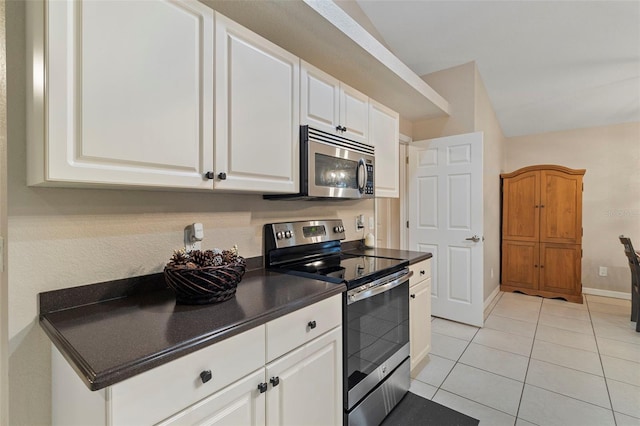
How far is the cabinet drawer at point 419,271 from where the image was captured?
2160 millimetres

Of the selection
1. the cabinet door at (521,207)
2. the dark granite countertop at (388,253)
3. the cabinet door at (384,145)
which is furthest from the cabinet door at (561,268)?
the cabinet door at (384,145)

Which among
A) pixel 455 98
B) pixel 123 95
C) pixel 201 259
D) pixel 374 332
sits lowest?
pixel 374 332

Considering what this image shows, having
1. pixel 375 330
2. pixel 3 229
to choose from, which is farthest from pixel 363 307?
pixel 3 229

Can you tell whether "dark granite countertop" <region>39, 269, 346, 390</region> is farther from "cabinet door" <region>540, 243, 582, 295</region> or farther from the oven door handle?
"cabinet door" <region>540, 243, 582, 295</region>

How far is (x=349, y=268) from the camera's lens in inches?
71.7

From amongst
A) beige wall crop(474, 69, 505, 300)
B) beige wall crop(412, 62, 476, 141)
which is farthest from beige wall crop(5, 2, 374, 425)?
beige wall crop(474, 69, 505, 300)

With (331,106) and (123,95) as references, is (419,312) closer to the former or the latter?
(331,106)

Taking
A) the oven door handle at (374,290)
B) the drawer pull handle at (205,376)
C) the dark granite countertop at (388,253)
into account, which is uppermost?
the dark granite countertop at (388,253)

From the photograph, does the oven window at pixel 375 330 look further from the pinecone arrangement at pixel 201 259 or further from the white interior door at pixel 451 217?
the white interior door at pixel 451 217

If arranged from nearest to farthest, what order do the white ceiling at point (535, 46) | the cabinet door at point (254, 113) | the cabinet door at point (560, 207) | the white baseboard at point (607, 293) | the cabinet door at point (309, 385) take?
1. the cabinet door at point (309, 385)
2. the cabinet door at point (254, 113)
3. the white ceiling at point (535, 46)
4. the cabinet door at point (560, 207)
5. the white baseboard at point (607, 293)

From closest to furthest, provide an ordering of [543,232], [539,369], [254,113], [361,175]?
[254,113]
[361,175]
[539,369]
[543,232]

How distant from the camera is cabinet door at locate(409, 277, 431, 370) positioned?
2.16 m

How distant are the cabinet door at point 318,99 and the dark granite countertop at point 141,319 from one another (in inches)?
36.9

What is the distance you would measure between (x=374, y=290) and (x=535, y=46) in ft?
10.3
